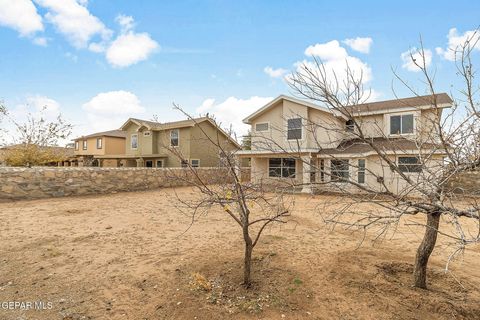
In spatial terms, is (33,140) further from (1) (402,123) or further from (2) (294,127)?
(1) (402,123)

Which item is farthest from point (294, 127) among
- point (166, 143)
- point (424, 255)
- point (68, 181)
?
point (166, 143)

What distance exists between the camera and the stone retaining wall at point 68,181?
10.0 meters

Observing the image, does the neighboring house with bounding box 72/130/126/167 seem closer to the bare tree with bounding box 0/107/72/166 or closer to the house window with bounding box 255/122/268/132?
the bare tree with bounding box 0/107/72/166

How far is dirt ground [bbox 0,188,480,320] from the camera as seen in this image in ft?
9.62

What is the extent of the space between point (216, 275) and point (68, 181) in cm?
1083

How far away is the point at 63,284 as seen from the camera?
3.46 m

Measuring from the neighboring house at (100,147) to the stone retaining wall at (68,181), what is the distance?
54.2ft

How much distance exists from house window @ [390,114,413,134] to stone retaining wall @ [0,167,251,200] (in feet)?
34.8

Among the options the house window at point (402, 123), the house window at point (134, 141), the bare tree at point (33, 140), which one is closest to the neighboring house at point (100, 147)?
the house window at point (134, 141)

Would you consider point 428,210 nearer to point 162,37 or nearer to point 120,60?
point 162,37

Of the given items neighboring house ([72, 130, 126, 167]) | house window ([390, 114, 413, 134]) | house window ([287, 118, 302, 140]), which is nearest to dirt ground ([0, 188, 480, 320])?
house window ([287, 118, 302, 140])

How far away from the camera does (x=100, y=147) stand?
95.6 ft

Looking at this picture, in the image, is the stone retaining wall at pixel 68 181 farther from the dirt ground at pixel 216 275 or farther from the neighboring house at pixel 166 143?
the neighboring house at pixel 166 143

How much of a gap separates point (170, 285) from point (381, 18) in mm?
8029
